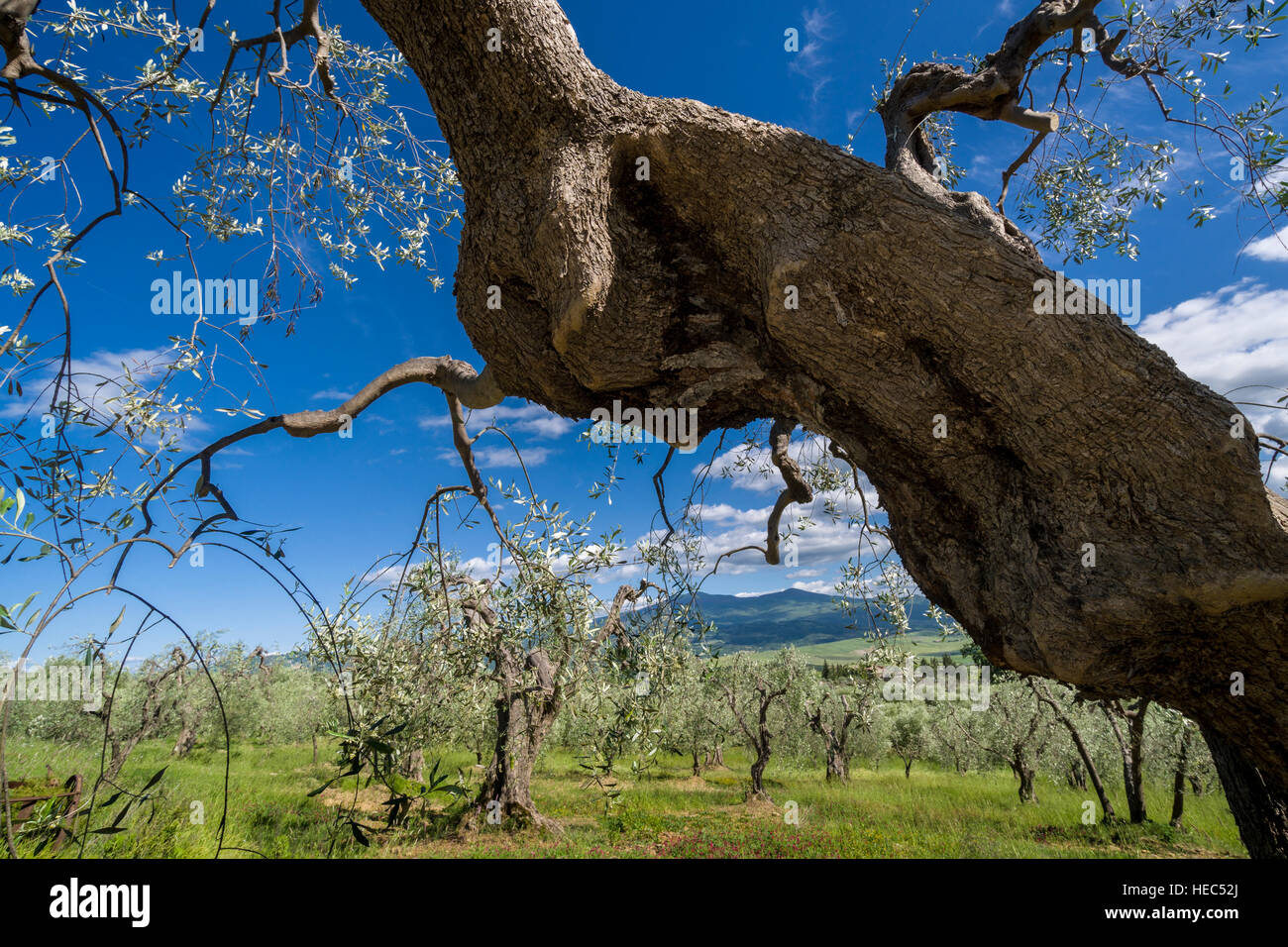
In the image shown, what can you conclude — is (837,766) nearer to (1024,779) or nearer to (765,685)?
(765,685)

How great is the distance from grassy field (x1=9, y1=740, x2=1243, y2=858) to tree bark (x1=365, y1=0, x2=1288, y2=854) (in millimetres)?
8913

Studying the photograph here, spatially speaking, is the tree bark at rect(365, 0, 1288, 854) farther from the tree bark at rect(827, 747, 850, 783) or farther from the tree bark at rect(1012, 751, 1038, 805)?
the tree bark at rect(827, 747, 850, 783)

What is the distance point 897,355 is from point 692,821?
60.1 feet

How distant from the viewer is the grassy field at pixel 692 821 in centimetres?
1314

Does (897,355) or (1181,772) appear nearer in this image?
(897,355)

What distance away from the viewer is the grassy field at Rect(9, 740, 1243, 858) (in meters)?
13.1

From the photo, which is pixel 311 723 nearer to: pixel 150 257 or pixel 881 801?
pixel 881 801

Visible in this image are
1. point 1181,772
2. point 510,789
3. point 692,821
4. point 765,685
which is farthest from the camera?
point 765,685

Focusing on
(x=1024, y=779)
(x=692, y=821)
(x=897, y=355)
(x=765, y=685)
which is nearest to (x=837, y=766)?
(x=765, y=685)

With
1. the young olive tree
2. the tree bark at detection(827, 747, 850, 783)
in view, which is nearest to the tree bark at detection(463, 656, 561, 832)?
the young olive tree

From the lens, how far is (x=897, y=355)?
10.1 feet

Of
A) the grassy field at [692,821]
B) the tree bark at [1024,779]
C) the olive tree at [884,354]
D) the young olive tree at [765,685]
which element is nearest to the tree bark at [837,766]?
the grassy field at [692,821]
